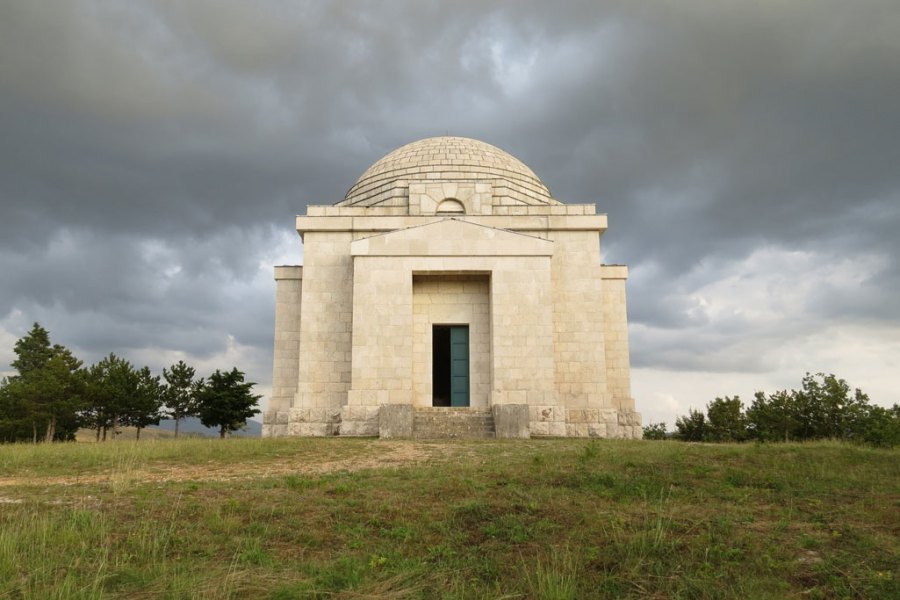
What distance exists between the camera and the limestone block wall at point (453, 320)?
22625mm

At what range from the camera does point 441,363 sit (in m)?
27.9

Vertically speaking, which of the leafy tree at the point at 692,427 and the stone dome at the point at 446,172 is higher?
the stone dome at the point at 446,172

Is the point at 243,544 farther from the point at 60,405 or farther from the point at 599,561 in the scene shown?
the point at 60,405

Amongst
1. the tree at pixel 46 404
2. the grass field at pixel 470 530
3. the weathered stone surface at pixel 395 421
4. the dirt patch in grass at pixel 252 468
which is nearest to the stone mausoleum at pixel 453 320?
the weathered stone surface at pixel 395 421

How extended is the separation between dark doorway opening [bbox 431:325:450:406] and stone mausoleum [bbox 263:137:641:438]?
0.13 meters

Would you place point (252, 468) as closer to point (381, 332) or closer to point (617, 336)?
point (381, 332)

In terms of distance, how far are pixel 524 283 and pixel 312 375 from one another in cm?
810

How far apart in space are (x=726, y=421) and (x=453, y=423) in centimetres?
1973

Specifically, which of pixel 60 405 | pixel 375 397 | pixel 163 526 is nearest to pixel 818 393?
pixel 375 397

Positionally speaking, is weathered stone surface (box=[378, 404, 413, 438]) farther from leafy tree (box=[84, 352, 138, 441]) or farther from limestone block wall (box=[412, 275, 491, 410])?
leafy tree (box=[84, 352, 138, 441])

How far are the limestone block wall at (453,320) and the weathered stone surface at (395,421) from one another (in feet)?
10.5

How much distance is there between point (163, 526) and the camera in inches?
271

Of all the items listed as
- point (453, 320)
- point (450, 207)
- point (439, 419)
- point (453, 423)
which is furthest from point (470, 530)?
point (450, 207)

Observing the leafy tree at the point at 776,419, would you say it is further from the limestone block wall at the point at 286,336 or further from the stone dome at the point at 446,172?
the limestone block wall at the point at 286,336
